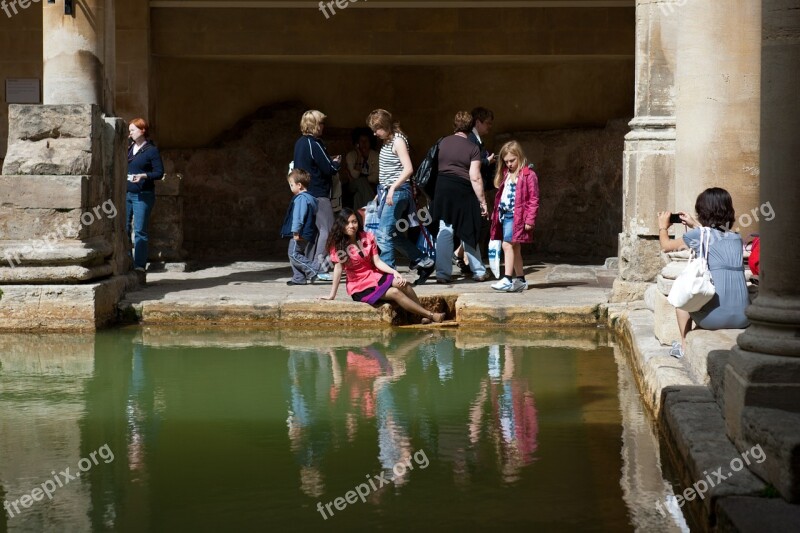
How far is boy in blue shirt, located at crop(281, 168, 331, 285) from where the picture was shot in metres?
10.9

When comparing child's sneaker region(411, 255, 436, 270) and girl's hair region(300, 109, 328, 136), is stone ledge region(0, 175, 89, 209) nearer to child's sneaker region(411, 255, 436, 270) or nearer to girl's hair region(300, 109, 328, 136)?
girl's hair region(300, 109, 328, 136)

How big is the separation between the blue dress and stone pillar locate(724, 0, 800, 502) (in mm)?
1557

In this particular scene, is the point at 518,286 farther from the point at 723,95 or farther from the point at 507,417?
the point at 507,417

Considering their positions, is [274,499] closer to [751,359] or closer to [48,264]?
[751,359]

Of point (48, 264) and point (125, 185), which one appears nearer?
point (48, 264)

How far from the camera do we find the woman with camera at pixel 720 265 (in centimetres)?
643

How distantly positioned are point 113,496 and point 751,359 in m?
2.48

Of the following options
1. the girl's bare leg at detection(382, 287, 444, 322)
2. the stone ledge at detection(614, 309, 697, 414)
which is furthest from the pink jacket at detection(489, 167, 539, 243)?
the stone ledge at detection(614, 309, 697, 414)

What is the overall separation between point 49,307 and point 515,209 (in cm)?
370

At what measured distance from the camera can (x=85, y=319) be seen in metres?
9.30

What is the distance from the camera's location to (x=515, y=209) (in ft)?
33.9

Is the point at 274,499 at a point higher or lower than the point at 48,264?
lower

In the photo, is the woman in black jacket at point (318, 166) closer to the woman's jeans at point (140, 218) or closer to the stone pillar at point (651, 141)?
the woman's jeans at point (140, 218)

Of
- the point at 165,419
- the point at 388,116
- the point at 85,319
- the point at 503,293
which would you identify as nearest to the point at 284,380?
the point at 165,419
